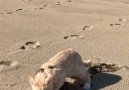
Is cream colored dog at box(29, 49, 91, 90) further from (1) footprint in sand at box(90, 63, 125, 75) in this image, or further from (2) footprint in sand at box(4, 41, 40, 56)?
(2) footprint in sand at box(4, 41, 40, 56)

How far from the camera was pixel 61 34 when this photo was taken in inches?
199

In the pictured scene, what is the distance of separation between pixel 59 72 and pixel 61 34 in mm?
1957

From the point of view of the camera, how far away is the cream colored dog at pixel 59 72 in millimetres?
2905

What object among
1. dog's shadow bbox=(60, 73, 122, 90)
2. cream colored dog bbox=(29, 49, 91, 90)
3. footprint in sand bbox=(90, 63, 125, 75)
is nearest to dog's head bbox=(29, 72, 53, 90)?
cream colored dog bbox=(29, 49, 91, 90)

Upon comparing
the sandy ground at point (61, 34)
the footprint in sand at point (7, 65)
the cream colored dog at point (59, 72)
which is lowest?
the sandy ground at point (61, 34)

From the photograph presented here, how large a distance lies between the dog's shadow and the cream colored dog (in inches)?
3.8

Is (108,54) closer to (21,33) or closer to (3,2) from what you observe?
(21,33)

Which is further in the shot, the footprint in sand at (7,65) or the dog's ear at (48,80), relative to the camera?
the footprint in sand at (7,65)

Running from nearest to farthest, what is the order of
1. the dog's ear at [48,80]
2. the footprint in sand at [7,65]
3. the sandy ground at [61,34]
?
the dog's ear at [48,80], the sandy ground at [61,34], the footprint in sand at [7,65]

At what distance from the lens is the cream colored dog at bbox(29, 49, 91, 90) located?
2.90 m

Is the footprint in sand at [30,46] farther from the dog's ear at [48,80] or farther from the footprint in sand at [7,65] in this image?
the dog's ear at [48,80]

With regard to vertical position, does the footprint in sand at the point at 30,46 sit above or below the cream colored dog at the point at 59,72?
below

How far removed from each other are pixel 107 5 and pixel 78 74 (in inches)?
167

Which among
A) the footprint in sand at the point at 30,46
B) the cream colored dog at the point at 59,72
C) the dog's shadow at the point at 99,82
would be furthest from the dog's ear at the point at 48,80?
the footprint in sand at the point at 30,46
